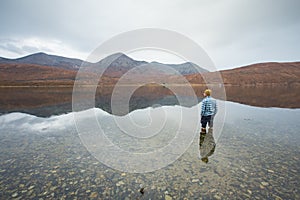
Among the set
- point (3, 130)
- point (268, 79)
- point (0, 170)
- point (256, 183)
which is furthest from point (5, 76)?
point (268, 79)

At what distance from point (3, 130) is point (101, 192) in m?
9.84

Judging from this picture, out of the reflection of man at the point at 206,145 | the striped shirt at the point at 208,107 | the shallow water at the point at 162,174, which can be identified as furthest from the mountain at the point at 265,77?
the shallow water at the point at 162,174

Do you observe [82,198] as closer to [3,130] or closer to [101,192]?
[101,192]

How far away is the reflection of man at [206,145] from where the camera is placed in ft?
21.7

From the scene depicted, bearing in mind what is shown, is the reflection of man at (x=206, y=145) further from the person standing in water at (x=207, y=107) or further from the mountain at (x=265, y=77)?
the mountain at (x=265, y=77)

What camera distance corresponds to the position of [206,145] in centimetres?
768

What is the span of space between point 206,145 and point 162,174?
327 cm

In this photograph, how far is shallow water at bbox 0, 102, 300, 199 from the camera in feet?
14.3

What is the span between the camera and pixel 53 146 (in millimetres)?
7656

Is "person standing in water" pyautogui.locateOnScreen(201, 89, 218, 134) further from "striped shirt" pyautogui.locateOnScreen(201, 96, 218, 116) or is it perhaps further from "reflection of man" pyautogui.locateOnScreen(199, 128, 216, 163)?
"reflection of man" pyautogui.locateOnScreen(199, 128, 216, 163)

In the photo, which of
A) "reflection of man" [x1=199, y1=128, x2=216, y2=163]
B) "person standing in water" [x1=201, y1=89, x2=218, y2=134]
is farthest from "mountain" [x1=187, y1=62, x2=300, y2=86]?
"reflection of man" [x1=199, y1=128, x2=216, y2=163]

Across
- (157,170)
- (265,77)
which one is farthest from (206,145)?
(265,77)

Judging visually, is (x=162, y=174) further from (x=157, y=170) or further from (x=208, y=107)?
(x=208, y=107)

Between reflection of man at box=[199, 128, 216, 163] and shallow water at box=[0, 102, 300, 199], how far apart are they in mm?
189
